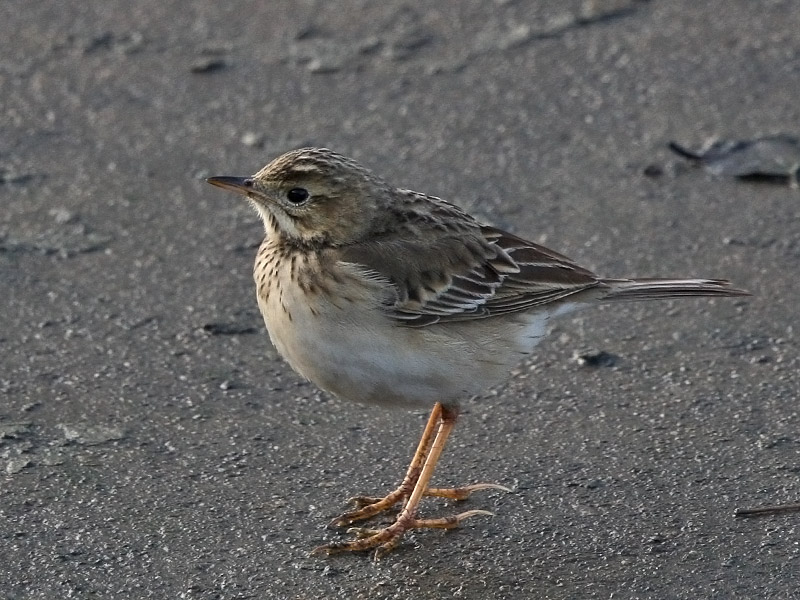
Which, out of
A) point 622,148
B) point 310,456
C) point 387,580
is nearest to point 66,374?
point 310,456

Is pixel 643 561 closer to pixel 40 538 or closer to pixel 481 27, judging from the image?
pixel 40 538

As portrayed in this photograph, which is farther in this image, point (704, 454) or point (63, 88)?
point (63, 88)

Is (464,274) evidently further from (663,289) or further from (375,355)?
(663,289)

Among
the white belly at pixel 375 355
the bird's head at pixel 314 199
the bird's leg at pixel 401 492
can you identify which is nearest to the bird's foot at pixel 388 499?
the bird's leg at pixel 401 492

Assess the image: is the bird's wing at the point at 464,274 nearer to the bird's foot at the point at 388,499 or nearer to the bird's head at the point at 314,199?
the bird's head at the point at 314,199

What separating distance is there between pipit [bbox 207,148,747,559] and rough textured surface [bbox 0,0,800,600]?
349 mm

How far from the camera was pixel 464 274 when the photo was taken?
19.3 ft

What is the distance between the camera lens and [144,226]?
25.5 ft

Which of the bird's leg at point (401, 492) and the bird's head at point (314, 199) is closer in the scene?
the bird's leg at point (401, 492)

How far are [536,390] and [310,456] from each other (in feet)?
3.64

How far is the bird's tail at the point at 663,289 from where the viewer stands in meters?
6.05

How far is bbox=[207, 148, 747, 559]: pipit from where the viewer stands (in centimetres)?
543

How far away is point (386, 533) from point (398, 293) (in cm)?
92

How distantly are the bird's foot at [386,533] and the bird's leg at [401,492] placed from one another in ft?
0.19
